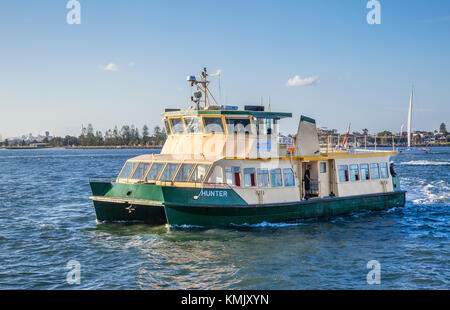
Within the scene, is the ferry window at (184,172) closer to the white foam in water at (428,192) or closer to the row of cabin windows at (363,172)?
the row of cabin windows at (363,172)

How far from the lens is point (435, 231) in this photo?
20.4 m

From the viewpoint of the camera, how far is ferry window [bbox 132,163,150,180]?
70.4ft

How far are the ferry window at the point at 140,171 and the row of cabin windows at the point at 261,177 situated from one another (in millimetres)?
4098

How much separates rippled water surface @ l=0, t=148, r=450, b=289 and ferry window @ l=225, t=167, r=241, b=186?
194 cm

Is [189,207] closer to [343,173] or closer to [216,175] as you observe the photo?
[216,175]

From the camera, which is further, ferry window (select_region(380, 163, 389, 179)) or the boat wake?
the boat wake

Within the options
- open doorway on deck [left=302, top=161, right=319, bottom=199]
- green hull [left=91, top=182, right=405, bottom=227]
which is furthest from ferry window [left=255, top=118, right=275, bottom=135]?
green hull [left=91, top=182, right=405, bottom=227]

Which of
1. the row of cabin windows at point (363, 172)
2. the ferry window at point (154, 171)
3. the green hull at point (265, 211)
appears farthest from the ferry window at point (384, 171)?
the ferry window at point (154, 171)

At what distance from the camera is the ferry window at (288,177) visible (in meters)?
21.1

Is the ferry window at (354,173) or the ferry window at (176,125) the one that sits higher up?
the ferry window at (176,125)

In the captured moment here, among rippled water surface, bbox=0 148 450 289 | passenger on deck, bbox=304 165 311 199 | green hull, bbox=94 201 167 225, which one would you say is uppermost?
passenger on deck, bbox=304 165 311 199

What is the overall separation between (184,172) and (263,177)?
3509 millimetres

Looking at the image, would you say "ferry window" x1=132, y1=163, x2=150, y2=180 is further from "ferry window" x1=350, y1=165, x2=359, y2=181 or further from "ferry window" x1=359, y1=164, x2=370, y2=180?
"ferry window" x1=359, y1=164, x2=370, y2=180

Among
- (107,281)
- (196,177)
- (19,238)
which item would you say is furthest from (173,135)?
(107,281)
